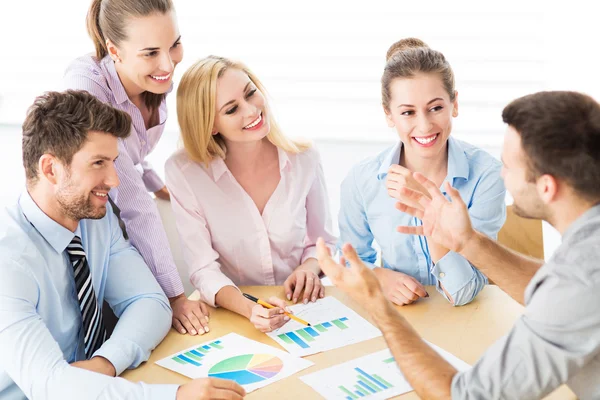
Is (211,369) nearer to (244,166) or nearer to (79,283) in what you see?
(79,283)

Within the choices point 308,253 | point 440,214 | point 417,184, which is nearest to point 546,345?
point 440,214

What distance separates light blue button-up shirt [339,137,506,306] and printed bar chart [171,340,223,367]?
635 mm

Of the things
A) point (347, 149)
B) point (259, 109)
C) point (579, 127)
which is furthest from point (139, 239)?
point (347, 149)

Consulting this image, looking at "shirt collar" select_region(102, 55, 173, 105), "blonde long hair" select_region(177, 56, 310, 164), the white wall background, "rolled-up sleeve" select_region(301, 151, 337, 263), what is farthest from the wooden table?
the white wall background

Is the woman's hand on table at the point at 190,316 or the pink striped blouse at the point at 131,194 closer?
the woman's hand on table at the point at 190,316

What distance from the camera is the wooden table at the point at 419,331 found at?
5.61 ft

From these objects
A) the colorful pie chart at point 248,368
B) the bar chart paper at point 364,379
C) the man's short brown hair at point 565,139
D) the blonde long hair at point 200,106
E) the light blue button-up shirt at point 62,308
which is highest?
the man's short brown hair at point 565,139

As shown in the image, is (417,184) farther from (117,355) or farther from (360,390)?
(117,355)

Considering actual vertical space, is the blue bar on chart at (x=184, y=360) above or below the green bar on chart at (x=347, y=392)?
below

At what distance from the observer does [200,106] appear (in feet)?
7.92

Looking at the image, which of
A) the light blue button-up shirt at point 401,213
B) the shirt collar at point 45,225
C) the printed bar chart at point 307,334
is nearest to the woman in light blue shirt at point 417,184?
the light blue button-up shirt at point 401,213

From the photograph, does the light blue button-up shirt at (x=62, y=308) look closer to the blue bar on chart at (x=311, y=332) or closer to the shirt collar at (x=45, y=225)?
the shirt collar at (x=45, y=225)

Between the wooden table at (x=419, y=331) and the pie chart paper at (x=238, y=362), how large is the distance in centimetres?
2

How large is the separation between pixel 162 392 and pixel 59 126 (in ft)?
2.43
